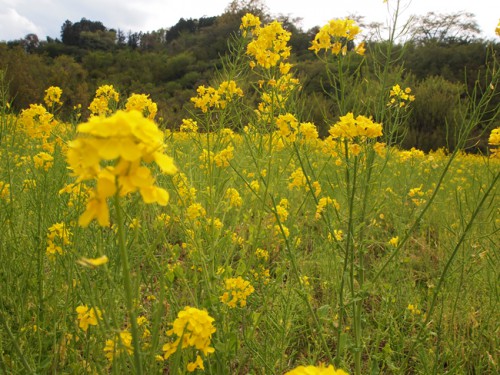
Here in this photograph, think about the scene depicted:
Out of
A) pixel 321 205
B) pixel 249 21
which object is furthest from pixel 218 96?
pixel 321 205

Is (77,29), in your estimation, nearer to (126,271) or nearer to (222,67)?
(222,67)

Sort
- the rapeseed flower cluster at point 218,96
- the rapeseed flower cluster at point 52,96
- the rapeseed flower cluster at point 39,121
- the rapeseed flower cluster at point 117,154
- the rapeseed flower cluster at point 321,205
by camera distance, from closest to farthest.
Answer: the rapeseed flower cluster at point 117,154 → the rapeseed flower cluster at point 321,205 → the rapeseed flower cluster at point 218,96 → the rapeseed flower cluster at point 39,121 → the rapeseed flower cluster at point 52,96

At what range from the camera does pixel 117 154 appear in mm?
618

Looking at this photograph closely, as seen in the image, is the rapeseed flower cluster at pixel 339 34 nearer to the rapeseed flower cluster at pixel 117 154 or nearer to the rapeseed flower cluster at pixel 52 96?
the rapeseed flower cluster at pixel 117 154

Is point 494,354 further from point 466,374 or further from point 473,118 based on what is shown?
point 473,118

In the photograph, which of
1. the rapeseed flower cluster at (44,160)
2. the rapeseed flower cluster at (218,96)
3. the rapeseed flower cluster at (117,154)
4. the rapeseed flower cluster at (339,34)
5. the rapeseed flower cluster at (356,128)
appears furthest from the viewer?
the rapeseed flower cluster at (218,96)

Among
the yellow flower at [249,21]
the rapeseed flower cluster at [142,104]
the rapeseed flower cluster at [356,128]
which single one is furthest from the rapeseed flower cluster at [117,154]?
the yellow flower at [249,21]

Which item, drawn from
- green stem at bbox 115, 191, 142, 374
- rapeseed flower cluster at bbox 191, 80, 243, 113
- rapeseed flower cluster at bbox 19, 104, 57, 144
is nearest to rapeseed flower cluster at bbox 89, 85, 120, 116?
rapeseed flower cluster at bbox 19, 104, 57, 144

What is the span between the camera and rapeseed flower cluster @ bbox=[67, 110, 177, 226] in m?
0.63

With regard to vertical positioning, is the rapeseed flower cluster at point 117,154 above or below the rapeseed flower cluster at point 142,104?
below

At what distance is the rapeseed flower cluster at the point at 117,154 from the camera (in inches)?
24.9

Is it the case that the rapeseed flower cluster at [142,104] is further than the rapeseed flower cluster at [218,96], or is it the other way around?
the rapeseed flower cluster at [218,96]

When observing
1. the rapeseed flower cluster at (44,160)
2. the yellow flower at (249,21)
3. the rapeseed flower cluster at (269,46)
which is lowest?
the rapeseed flower cluster at (44,160)

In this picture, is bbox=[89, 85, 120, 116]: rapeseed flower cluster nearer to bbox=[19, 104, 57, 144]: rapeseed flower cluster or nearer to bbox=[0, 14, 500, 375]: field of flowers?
bbox=[0, 14, 500, 375]: field of flowers
